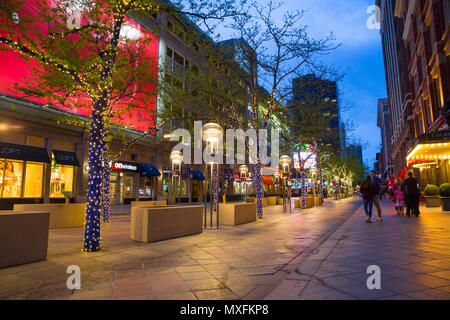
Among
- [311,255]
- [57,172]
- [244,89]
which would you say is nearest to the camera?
[311,255]

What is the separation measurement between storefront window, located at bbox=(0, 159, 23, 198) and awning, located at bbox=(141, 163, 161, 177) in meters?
10.7

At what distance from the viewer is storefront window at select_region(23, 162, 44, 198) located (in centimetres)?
1814

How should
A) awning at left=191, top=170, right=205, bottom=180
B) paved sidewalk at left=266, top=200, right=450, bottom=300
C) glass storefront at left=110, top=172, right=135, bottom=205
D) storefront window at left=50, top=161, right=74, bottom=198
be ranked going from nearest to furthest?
1. paved sidewalk at left=266, top=200, right=450, bottom=300
2. storefront window at left=50, top=161, right=74, bottom=198
3. glass storefront at left=110, top=172, right=135, bottom=205
4. awning at left=191, top=170, right=205, bottom=180

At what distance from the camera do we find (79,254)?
582 centimetres

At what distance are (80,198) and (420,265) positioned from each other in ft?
69.1

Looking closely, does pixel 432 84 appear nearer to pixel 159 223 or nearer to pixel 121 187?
pixel 159 223

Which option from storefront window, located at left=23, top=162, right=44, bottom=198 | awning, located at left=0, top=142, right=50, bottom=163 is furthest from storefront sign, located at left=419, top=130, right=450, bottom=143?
storefront window, located at left=23, top=162, right=44, bottom=198

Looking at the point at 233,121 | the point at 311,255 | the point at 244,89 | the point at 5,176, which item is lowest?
the point at 311,255

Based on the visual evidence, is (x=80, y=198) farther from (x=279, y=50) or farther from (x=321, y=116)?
(x=321, y=116)

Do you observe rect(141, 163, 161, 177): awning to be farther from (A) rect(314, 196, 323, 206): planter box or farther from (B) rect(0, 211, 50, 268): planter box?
(B) rect(0, 211, 50, 268): planter box

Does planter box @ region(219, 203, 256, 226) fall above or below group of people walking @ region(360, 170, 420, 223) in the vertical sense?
Result: below

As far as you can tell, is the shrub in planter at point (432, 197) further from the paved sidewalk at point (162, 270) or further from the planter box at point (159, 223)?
the planter box at point (159, 223)
